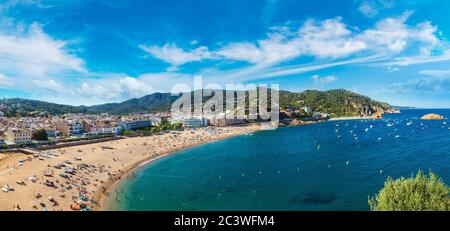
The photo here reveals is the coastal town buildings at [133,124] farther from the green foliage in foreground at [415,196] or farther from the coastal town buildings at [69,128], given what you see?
the green foliage in foreground at [415,196]

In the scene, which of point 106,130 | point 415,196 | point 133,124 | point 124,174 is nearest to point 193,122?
point 133,124

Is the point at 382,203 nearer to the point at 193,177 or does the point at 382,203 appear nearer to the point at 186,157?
the point at 193,177

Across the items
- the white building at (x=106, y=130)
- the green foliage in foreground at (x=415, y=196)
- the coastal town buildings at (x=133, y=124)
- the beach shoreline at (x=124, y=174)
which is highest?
the coastal town buildings at (x=133, y=124)

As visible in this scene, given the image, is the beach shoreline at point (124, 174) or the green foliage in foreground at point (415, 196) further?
the beach shoreline at point (124, 174)

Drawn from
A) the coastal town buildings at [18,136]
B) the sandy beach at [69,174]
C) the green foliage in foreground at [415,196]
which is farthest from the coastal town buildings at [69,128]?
the green foliage in foreground at [415,196]

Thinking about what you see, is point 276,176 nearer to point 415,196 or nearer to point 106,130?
point 415,196

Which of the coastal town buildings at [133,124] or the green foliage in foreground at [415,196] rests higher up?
the coastal town buildings at [133,124]
